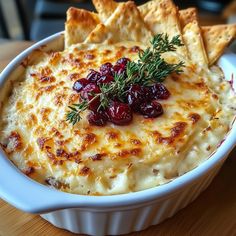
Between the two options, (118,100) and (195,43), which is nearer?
(118,100)

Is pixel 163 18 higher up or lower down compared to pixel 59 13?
higher up

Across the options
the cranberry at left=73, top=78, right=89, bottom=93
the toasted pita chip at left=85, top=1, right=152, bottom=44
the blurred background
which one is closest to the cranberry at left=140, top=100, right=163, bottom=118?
the cranberry at left=73, top=78, right=89, bottom=93

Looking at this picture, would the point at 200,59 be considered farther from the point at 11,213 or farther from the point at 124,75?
the point at 11,213

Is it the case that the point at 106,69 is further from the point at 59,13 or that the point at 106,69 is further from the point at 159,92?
the point at 59,13

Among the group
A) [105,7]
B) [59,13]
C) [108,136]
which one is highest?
[105,7]

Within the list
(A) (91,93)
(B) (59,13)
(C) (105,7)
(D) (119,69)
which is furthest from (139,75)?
(B) (59,13)

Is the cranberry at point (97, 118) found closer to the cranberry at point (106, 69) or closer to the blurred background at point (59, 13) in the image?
the cranberry at point (106, 69)

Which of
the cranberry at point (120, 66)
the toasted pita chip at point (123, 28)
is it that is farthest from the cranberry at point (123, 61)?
the toasted pita chip at point (123, 28)
